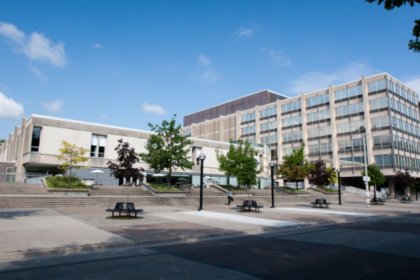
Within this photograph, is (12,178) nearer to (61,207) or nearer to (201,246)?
(61,207)

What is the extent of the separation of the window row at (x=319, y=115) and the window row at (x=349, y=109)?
2.24m

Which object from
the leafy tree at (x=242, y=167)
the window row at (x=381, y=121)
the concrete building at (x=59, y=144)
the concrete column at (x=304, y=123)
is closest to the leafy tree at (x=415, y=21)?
the leafy tree at (x=242, y=167)

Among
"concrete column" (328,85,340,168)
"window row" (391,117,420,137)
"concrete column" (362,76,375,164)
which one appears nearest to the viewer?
"window row" (391,117,420,137)

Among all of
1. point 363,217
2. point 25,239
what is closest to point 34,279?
point 25,239

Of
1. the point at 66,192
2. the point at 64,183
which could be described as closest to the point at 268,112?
the point at 64,183

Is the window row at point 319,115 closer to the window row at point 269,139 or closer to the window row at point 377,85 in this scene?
the window row at point 377,85

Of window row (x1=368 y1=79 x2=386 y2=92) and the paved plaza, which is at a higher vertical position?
window row (x1=368 y1=79 x2=386 y2=92)

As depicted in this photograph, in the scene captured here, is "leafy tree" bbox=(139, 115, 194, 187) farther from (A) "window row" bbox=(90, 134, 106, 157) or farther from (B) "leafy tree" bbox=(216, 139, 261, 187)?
(A) "window row" bbox=(90, 134, 106, 157)

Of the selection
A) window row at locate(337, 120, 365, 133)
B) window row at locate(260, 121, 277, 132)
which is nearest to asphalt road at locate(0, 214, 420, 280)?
window row at locate(337, 120, 365, 133)

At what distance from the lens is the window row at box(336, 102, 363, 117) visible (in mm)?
62250

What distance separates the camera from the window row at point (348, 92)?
62878 mm

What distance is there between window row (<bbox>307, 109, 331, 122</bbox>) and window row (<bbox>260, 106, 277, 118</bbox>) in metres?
9.65

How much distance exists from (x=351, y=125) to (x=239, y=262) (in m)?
63.3

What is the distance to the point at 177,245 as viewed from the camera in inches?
375
